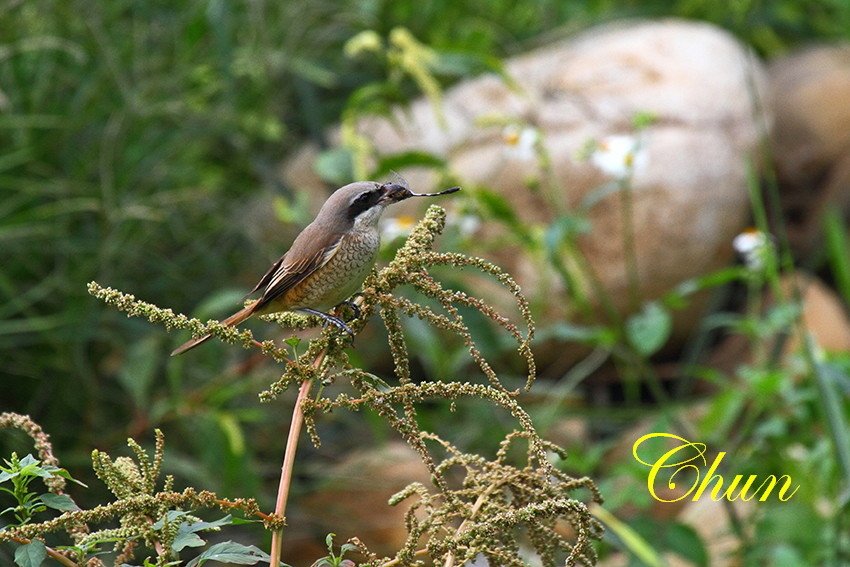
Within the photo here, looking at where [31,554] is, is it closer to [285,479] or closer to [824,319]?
[285,479]

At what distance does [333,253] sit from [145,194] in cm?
230

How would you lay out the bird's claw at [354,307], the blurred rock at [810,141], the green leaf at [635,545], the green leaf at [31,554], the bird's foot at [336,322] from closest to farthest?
the green leaf at [31,554] → the bird's foot at [336,322] → the bird's claw at [354,307] → the green leaf at [635,545] → the blurred rock at [810,141]

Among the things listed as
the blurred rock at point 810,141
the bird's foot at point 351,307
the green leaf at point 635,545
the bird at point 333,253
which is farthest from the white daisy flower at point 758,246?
the blurred rock at point 810,141

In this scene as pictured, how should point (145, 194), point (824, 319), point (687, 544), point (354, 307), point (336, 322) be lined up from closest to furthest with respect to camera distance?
1. point (336, 322)
2. point (354, 307)
3. point (687, 544)
4. point (145, 194)
5. point (824, 319)

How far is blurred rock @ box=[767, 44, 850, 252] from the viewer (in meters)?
5.08

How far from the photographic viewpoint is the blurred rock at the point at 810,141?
16.7ft

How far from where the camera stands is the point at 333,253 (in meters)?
1.61

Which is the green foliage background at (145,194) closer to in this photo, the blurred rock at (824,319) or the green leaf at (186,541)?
the blurred rock at (824,319)

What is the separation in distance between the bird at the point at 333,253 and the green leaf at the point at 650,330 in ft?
4.46

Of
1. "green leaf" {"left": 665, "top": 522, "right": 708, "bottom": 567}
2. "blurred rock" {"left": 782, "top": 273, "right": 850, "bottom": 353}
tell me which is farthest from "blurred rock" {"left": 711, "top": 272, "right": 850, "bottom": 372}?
"green leaf" {"left": 665, "top": 522, "right": 708, "bottom": 567}

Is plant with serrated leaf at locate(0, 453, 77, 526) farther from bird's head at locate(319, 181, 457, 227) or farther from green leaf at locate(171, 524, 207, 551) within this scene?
bird's head at locate(319, 181, 457, 227)

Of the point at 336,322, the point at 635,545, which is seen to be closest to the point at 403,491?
the point at 336,322

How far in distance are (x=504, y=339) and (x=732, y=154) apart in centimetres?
154

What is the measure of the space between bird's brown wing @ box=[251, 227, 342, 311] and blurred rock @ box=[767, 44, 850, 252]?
3.80 metres
